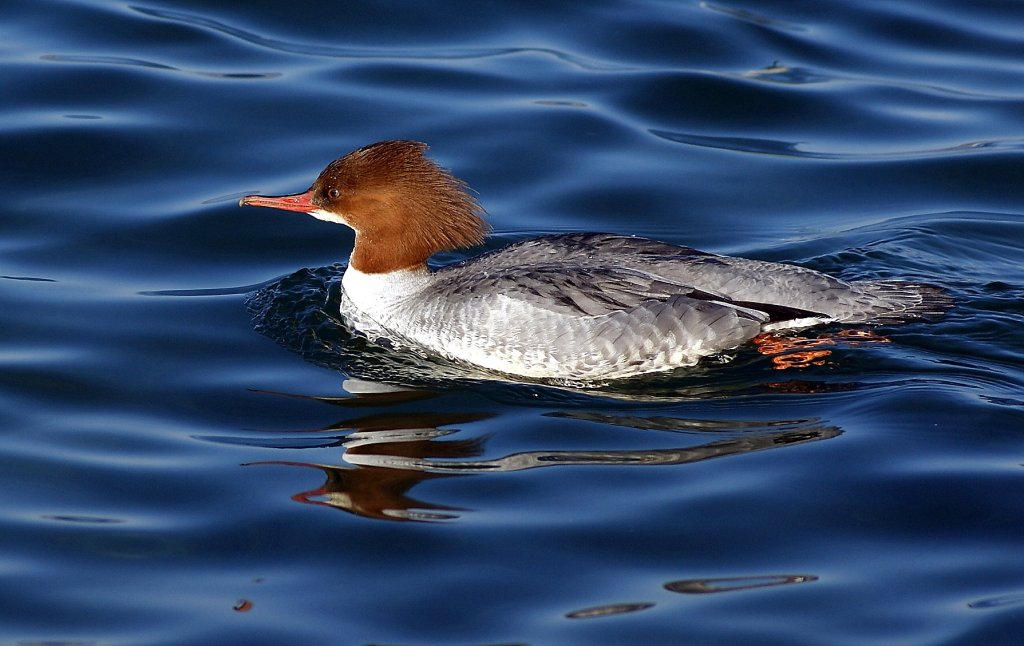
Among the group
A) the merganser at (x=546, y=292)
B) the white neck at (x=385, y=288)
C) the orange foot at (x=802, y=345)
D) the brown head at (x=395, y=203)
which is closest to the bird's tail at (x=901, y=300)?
the merganser at (x=546, y=292)

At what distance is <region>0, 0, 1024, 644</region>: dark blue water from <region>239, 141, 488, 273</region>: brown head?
73 centimetres

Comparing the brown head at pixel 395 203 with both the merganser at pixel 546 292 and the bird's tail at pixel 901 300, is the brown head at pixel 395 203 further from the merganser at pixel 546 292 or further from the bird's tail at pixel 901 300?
the bird's tail at pixel 901 300

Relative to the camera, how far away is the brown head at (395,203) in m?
8.85

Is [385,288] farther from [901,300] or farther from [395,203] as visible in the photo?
[901,300]

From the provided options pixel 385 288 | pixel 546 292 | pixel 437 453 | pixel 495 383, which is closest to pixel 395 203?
pixel 385 288

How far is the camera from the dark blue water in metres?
6.10

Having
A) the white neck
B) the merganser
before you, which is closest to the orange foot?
the merganser

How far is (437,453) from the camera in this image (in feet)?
24.1

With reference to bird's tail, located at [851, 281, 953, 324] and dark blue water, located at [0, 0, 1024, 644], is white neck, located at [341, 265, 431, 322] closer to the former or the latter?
dark blue water, located at [0, 0, 1024, 644]

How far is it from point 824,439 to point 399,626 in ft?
9.05

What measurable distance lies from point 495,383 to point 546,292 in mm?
641

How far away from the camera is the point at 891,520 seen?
6645 mm

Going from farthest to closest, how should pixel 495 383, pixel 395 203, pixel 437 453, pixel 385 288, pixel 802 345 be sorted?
pixel 385 288 < pixel 395 203 < pixel 802 345 < pixel 495 383 < pixel 437 453

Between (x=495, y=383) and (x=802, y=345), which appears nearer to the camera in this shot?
(x=495, y=383)
